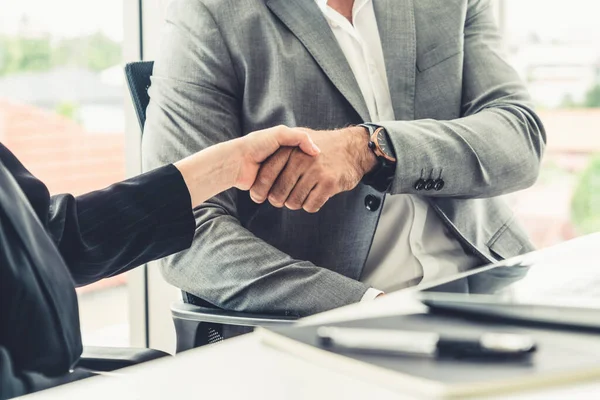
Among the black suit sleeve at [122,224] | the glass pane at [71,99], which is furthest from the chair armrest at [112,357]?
the glass pane at [71,99]

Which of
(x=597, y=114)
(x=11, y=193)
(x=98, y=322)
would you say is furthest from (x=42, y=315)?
(x=597, y=114)

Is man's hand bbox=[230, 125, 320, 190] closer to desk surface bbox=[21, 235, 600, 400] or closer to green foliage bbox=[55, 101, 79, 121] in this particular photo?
desk surface bbox=[21, 235, 600, 400]

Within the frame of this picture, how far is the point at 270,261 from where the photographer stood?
4.41 ft

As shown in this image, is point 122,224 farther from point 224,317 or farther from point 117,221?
point 224,317

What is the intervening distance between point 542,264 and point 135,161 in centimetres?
140

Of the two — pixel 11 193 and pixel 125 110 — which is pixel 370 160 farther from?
pixel 125 110

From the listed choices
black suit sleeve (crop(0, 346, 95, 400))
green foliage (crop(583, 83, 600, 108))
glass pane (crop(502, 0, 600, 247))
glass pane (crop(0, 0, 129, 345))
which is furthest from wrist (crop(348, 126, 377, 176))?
green foliage (crop(583, 83, 600, 108))

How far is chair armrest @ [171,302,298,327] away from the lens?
117cm

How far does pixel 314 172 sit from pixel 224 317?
320mm

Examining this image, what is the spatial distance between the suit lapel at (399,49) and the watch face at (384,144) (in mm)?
198

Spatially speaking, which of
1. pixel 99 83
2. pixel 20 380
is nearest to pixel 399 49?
pixel 99 83

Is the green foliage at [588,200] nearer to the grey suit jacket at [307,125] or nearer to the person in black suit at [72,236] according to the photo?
the grey suit jacket at [307,125]

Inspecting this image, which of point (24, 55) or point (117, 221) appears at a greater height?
point (24, 55)

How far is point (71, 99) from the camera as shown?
6.98 ft
